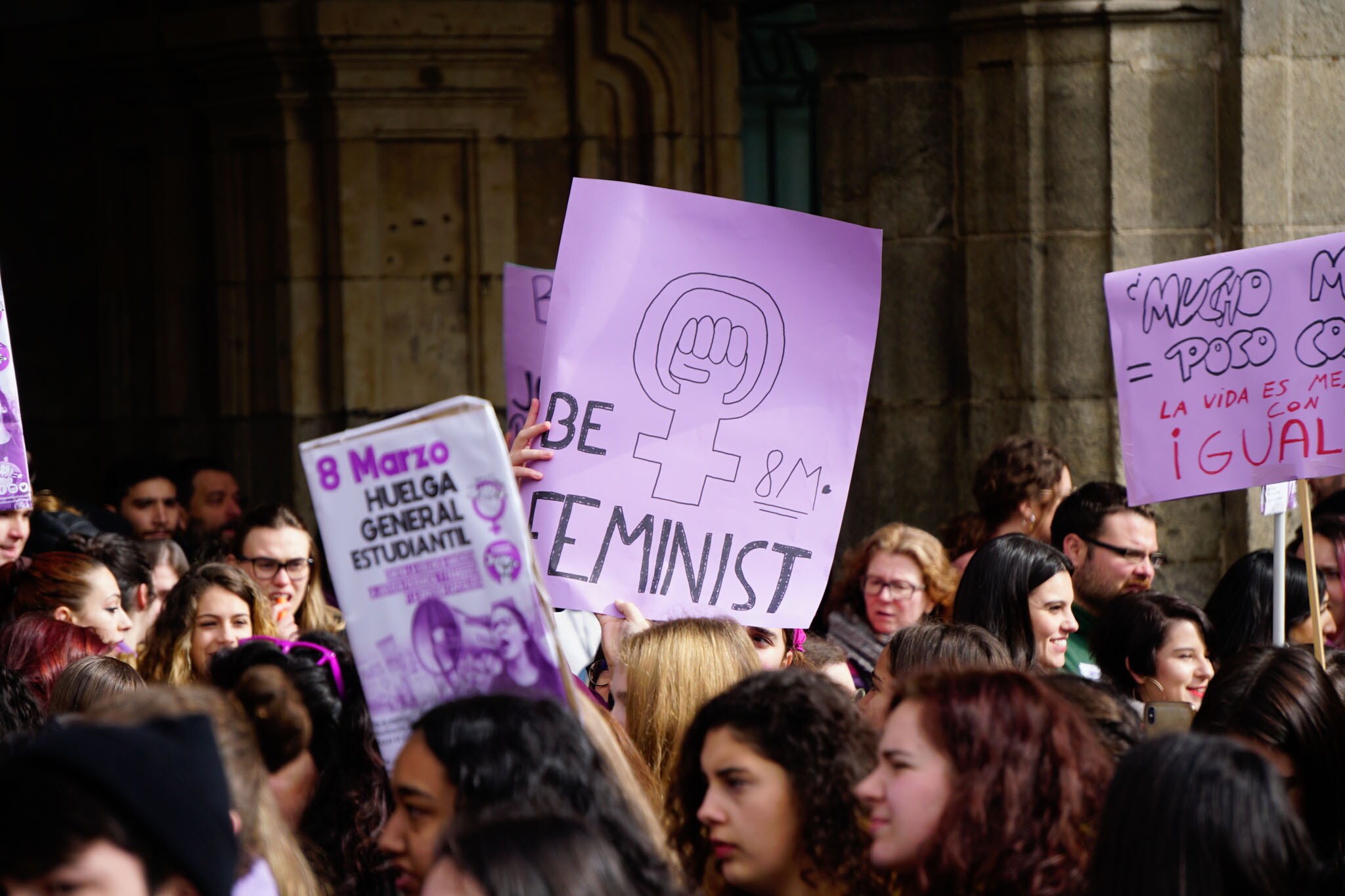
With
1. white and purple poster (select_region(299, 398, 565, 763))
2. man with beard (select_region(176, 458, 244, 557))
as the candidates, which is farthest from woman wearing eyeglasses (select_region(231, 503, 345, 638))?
white and purple poster (select_region(299, 398, 565, 763))

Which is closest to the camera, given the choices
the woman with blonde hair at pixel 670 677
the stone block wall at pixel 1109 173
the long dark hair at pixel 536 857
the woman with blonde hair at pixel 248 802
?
the long dark hair at pixel 536 857

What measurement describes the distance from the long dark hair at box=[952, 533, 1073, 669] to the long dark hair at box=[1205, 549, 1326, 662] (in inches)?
21.4

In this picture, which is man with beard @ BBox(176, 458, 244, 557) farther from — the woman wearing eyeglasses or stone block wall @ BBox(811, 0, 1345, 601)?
stone block wall @ BBox(811, 0, 1345, 601)

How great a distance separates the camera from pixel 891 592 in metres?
5.78

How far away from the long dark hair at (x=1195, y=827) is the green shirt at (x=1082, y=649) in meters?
2.63

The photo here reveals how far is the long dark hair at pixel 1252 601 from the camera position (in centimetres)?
535

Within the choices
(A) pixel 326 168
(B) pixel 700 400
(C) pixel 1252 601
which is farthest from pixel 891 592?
(A) pixel 326 168

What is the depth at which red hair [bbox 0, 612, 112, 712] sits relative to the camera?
475cm

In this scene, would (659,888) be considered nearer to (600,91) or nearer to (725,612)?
(725,612)

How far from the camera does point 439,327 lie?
29.9ft

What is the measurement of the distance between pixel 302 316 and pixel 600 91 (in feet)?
5.66

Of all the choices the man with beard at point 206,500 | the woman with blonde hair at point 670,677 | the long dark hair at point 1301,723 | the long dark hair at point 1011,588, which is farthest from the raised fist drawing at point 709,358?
the man with beard at point 206,500

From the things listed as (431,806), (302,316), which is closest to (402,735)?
(431,806)

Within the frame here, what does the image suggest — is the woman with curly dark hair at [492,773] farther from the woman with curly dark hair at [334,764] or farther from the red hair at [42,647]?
the red hair at [42,647]
